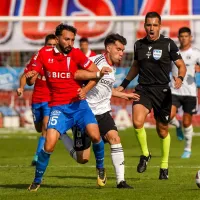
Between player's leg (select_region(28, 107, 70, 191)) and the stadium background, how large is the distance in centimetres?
1572

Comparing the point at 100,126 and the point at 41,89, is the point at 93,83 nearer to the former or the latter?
the point at 100,126

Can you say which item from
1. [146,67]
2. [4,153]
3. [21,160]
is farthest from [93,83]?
[4,153]

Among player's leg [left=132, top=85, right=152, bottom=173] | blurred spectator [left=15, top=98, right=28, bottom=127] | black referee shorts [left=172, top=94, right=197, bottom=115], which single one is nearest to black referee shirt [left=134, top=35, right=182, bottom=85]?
player's leg [left=132, top=85, right=152, bottom=173]

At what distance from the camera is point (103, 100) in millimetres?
13727

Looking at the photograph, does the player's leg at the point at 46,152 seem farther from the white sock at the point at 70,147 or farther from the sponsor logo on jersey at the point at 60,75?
the white sock at the point at 70,147

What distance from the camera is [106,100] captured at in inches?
541

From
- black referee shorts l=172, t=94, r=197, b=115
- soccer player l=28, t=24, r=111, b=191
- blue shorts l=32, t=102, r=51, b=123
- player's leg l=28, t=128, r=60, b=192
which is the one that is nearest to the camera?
player's leg l=28, t=128, r=60, b=192

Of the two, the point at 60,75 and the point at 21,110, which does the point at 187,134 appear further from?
the point at 21,110

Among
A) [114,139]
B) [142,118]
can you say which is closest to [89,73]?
[114,139]

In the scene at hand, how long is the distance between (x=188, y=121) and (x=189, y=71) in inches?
44.2

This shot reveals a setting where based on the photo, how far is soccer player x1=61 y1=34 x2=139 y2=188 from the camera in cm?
1317

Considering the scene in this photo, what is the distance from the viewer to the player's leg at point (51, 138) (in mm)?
12227

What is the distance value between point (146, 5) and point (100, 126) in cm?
1624

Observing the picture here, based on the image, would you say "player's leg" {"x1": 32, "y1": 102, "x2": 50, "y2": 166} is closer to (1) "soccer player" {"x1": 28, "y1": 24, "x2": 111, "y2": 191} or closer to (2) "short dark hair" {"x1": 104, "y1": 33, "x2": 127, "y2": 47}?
(2) "short dark hair" {"x1": 104, "y1": 33, "x2": 127, "y2": 47}
